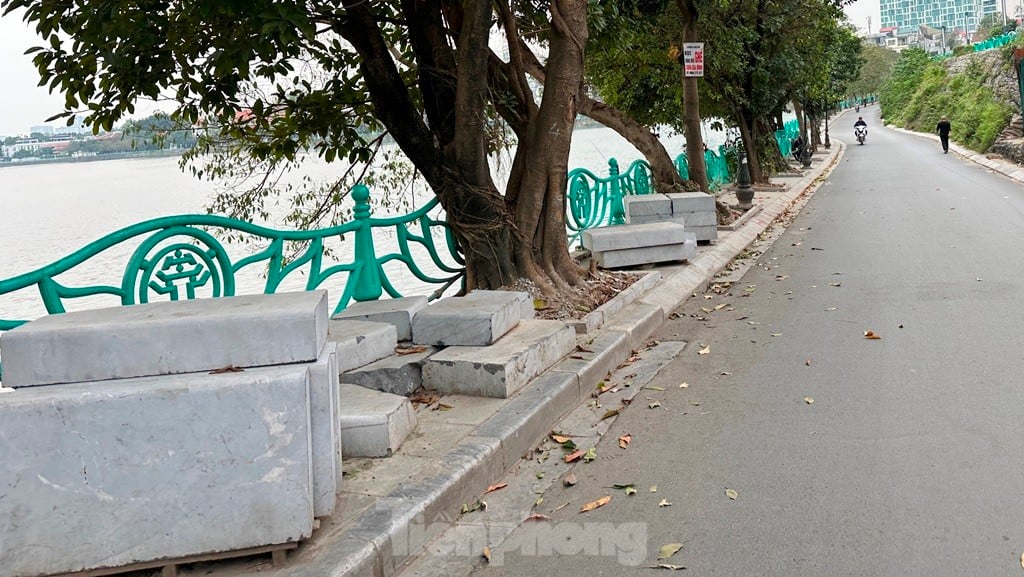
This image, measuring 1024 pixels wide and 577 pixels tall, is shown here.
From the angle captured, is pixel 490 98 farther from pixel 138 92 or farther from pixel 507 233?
pixel 138 92

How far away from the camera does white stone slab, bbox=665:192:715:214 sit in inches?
554

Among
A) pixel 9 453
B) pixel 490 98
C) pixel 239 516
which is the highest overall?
pixel 490 98

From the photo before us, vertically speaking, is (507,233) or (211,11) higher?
(211,11)

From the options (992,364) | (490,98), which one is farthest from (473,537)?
(490,98)

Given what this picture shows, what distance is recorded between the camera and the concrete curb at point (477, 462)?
164 inches

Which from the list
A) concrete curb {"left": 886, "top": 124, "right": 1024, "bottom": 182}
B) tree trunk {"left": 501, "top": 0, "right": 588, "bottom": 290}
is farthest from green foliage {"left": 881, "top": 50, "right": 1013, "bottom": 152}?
tree trunk {"left": 501, "top": 0, "right": 588, "bottom": 290}

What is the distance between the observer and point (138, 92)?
10.0 m

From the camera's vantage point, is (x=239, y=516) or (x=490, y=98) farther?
(x=490, y=98)

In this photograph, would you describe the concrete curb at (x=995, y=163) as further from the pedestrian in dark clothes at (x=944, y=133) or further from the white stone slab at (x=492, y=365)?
the white stone slab at (x=492, y=365)

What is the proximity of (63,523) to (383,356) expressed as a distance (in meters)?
3.10

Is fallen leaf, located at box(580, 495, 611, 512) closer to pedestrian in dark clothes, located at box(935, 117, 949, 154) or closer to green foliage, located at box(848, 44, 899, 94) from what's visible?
pedestrian in dark clothes, located at box(935, 117, 949, 154)

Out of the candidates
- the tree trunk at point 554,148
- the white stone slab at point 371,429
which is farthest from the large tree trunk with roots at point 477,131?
the white stone slab at point 371,429

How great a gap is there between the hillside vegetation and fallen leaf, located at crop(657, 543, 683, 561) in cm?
3676

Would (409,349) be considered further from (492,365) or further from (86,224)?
(86,224)
